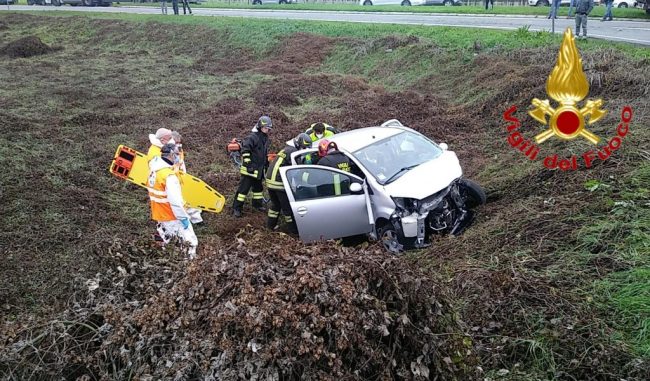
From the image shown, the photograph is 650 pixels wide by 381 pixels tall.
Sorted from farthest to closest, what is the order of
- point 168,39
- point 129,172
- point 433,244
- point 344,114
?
point 168,39 → point 344,114 → point 129,172 → point 433,244

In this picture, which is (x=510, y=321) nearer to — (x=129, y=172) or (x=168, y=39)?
(x=129, y=172)

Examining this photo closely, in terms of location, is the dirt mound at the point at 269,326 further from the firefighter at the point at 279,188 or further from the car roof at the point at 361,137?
the car roof at the point at 361,137

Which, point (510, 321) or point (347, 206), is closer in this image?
point (510, 321)

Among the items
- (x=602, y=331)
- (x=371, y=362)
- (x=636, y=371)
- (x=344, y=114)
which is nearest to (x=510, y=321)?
(x=602, y=331)

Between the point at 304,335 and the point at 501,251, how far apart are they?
3.26m

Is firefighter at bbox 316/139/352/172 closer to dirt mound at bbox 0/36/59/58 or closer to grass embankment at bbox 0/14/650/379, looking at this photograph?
grass embankment at bbox 0/14/650/379

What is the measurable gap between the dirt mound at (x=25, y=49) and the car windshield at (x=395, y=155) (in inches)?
845

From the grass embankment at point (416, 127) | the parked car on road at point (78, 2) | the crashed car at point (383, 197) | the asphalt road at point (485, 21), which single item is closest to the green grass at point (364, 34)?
the grass embankment at point (416, 127)

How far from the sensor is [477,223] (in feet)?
24.7

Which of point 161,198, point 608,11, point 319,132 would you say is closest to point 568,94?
point 161,198

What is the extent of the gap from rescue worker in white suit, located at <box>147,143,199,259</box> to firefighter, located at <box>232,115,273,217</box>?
1900 mm

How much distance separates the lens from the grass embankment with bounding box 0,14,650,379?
503 centimetres

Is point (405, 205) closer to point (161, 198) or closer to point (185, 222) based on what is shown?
point (185, 222)

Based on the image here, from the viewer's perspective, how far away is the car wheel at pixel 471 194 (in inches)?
309
